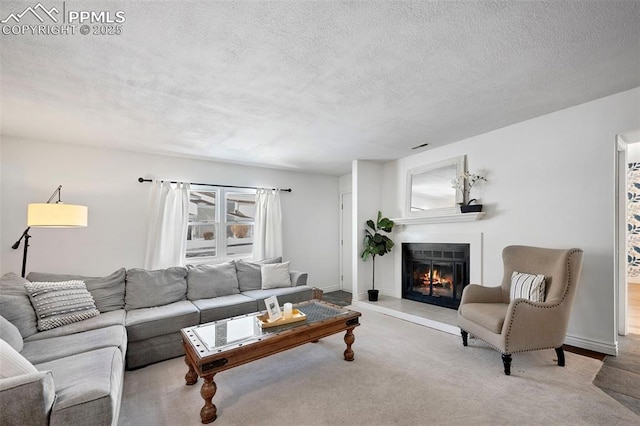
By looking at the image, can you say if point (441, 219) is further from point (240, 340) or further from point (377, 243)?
point (240, 340)

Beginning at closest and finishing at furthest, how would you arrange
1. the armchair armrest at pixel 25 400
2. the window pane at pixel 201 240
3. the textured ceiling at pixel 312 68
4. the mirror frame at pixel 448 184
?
the armchair armrest at pixel 25 400
the textured ceiling at pixel 312 68
the mirror frame at pixel 448 184
the window pane at pixel 201 240

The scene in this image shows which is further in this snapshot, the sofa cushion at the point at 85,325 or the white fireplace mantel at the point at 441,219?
the white fireplace mantel at the point at 441,219

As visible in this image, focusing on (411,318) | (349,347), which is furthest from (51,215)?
(411,318)

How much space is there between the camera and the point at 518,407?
193 centimetres

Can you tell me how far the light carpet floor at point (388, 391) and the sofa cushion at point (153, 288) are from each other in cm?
75

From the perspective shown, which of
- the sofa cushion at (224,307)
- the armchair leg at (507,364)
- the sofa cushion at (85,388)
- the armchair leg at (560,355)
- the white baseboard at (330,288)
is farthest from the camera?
the white baseboard at (330,288)

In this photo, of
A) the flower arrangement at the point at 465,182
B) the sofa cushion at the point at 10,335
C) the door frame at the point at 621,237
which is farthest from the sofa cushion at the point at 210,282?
the door frame at the point at 621,237

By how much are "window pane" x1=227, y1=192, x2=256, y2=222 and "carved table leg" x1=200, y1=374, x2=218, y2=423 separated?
316cm

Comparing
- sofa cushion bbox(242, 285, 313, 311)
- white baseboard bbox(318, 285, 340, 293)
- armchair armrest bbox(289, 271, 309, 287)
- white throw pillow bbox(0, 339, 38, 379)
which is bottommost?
white baseboard bbox(318, 285, 340, 293)

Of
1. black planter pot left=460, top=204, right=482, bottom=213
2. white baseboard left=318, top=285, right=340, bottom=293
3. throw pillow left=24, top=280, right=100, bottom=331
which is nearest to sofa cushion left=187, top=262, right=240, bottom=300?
throw pillow left=24, top=280, right=100, bottom=331

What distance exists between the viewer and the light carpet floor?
184 centimetres

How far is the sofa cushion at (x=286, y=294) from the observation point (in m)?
3.64

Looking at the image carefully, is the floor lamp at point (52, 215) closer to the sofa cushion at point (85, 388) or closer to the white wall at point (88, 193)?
the white wall at point (88, 193)

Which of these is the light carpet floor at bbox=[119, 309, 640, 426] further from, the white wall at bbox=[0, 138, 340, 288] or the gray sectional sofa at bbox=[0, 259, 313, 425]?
the white wall at bbox=[0, 138, 340, 288]
